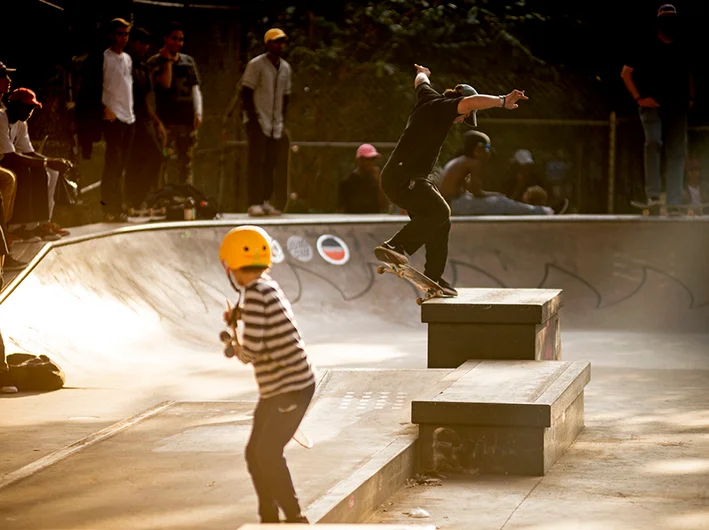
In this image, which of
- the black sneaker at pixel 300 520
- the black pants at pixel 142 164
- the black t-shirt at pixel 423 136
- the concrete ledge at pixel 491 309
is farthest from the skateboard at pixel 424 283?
the black pants at pixel 142 164

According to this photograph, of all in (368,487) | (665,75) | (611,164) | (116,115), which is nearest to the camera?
(368,487)

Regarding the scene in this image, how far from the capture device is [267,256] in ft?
15.0

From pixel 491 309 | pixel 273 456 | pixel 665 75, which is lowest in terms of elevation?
pixel 273 456

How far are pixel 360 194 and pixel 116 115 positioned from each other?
15.3 feet

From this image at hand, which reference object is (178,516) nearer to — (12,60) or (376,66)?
(12,60)

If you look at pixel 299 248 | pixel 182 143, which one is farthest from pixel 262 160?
pixel 299 248

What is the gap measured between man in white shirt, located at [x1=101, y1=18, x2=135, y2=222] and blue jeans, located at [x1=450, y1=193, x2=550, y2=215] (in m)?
4.15

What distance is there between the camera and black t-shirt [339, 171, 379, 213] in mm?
15867

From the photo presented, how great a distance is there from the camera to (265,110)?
13930 mm

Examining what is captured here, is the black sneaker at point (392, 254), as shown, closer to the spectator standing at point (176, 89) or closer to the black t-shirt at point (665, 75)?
the spectator standing at point (176, 89)

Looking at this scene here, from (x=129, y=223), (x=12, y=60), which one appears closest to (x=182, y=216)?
(x=129, y=223)

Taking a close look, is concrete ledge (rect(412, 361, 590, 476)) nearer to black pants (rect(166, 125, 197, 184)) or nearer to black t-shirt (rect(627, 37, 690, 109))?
black t-shirt (rect(627, 37, 690, 109))

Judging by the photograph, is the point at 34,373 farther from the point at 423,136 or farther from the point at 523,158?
the point at 523,158

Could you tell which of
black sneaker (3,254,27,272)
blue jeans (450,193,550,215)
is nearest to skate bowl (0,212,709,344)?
blue jeans (450,193,550,215)
